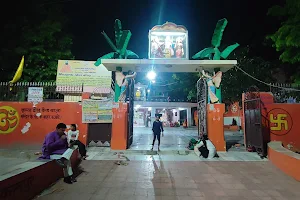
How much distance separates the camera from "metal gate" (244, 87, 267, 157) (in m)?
8.73

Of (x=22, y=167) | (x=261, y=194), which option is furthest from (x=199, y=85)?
(x=22, y=167)

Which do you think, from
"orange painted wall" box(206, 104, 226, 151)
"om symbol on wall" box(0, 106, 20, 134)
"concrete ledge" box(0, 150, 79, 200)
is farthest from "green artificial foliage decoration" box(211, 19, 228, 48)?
"om symbol on wall" box(0, 106, 20, 134)

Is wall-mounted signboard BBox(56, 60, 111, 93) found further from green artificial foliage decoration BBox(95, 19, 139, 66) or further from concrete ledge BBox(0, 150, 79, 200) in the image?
concrete ledge BBox(0, 150, 79, 200)

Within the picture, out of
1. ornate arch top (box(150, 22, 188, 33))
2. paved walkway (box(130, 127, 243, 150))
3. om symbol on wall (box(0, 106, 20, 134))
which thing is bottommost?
paved walkway (box(130, 127, 243, 150))

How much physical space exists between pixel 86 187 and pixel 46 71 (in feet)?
40.6

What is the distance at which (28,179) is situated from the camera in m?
4.42

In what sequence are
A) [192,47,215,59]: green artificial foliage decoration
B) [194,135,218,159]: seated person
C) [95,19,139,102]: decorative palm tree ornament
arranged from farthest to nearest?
[192,47,215,59]: green artificial foliage decoration < [95,19,139,102]: decorative palm tree ornament < [194,135,218,159]: seated person

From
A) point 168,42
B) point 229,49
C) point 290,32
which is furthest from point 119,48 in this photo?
point 290,32

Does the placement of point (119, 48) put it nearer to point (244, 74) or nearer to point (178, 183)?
point (178, 183)

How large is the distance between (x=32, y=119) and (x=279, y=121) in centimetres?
→ 1159

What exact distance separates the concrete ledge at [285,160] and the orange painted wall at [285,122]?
Result: 81.4 inches

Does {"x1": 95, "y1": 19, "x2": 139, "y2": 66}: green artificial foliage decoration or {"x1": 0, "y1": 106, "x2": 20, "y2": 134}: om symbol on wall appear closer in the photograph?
{"x1": 95, "y1": 19, "x2": 139, "y2": 66}: green artificial foliage decoration

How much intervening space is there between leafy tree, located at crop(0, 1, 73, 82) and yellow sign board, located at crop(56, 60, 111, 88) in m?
1.79

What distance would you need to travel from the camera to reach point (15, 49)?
14430mm
